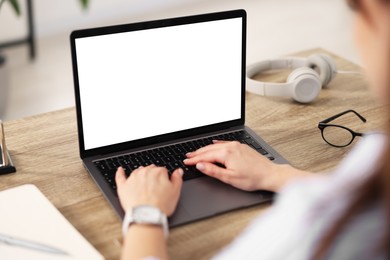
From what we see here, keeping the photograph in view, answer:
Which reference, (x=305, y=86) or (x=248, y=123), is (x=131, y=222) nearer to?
(x=248, y=123)

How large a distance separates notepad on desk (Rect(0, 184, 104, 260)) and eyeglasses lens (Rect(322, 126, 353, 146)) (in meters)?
0.66

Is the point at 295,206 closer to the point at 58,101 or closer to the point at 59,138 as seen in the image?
the point at 59,138

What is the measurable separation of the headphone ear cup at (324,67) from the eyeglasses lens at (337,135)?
0.24 meters

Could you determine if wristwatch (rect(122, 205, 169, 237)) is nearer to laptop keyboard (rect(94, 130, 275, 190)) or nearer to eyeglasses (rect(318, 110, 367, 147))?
laptop keyboard (rect(94, 130, 275, 190))

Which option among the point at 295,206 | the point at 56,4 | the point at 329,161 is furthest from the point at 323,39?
the point at 295,206

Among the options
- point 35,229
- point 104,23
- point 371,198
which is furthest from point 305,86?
point 104,23

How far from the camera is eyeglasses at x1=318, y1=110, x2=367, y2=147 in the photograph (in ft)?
5.09

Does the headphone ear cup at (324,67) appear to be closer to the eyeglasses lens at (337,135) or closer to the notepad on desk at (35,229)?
the eyeglasses lens at (337,135)

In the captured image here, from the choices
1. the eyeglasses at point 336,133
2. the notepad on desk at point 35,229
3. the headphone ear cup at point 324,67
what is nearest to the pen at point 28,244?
the notepad on desk at point 35,229

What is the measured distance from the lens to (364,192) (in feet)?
2.39

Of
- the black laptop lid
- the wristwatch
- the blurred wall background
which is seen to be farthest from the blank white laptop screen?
the blurred wall background

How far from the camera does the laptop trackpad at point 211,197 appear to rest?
128 cm

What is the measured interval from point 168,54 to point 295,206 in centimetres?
74

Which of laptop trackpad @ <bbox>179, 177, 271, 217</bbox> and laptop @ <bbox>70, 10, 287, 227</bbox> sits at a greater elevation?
laptop @ <bbox>70, 10, 287, 227</bbox>
